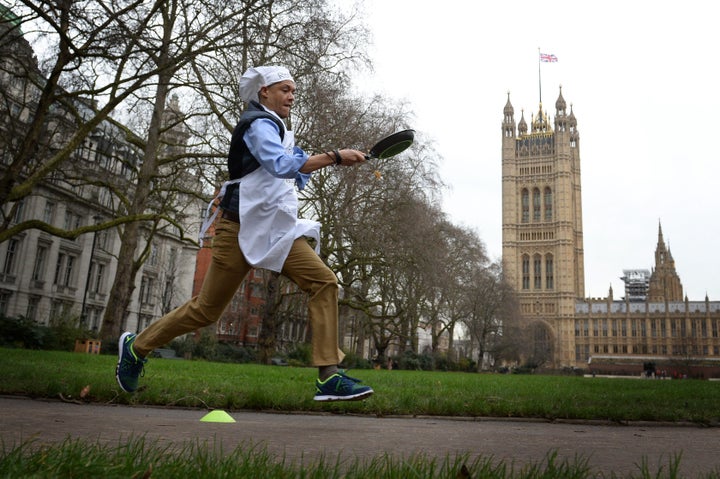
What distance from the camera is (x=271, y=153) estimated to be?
3697 millimetres

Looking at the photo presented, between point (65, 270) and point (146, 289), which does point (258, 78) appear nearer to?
point (65, 270)

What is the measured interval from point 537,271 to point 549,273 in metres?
2.39

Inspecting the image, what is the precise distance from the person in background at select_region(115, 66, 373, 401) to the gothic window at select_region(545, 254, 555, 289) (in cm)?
12215

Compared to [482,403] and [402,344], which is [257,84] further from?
[402,344]

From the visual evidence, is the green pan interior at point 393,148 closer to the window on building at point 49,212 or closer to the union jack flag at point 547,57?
the window on building at point 49,212

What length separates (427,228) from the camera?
25.6 m

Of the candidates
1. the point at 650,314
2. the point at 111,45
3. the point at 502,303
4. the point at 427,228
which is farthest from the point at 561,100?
the point at 111,45

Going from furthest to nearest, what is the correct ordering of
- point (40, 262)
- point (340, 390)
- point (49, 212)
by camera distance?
point (40, 262)
point (49, 212)
point (340, 390)

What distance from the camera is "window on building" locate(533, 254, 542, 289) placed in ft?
397

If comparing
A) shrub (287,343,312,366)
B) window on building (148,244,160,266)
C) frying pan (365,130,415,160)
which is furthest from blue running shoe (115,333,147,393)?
window on building (148,244,160,266)

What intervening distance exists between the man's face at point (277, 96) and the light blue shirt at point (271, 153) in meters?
0.40

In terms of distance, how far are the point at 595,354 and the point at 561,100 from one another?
54074 mm

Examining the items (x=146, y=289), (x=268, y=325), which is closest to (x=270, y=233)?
(x=268, y=325)

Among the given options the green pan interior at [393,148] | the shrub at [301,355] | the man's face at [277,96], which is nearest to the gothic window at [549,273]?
the shrub at [301,355]
